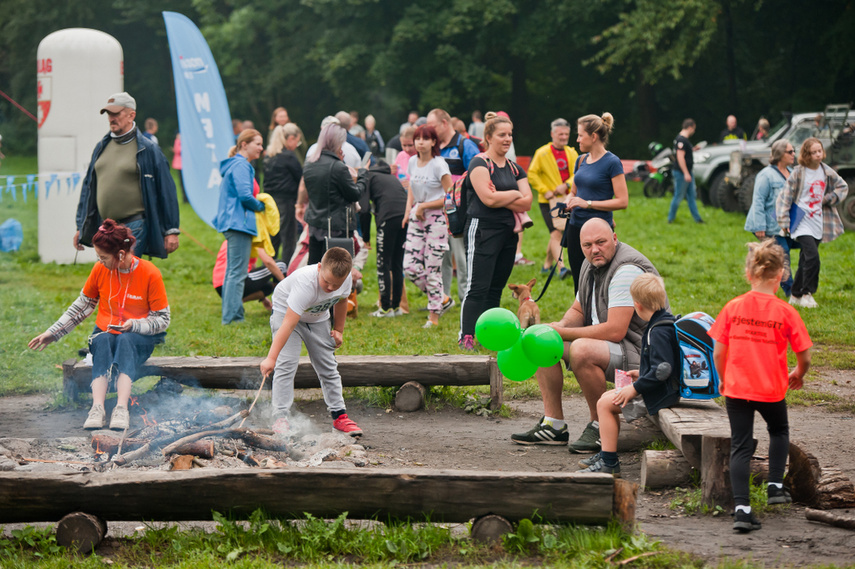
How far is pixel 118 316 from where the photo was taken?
→ 6176 mm

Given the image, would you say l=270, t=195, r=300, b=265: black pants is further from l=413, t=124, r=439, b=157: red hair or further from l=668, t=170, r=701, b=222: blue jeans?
l=668, t=170, r=701, b=222: blue jeans

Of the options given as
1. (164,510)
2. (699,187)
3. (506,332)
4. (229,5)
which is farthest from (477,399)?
(229,5)

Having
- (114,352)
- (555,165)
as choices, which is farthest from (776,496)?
(555,165)

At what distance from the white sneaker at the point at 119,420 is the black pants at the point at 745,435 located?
383 centimetres

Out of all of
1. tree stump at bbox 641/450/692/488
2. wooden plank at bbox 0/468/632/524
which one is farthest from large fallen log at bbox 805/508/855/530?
wooden plank at bbox 0/468/632/524

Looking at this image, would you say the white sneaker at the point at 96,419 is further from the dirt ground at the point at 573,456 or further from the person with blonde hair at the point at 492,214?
the person with blonde hair at the point at 492,214

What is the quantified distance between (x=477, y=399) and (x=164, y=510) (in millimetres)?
3095

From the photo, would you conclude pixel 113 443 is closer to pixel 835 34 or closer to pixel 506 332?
pixel 506 332

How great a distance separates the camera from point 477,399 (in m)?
6.80

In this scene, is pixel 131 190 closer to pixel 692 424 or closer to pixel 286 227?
pixel 286 227

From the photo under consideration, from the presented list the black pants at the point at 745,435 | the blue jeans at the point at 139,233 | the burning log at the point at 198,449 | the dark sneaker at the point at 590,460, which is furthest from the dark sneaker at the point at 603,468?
the blue jeans at the point at 139,233

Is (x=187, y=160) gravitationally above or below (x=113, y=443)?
above

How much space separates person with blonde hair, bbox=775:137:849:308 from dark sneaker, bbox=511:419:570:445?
15.7 feet

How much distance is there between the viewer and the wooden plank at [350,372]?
660cm
